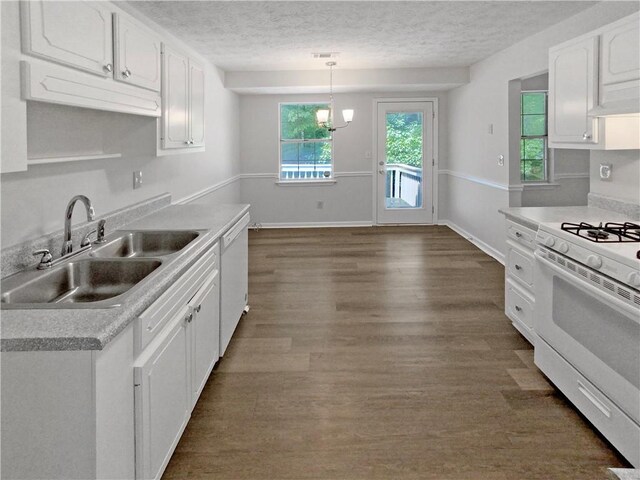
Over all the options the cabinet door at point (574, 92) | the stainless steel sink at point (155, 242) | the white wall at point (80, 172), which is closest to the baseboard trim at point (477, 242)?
the cabinet door at point (574, 92)

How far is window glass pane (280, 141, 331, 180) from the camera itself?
29.9 ft

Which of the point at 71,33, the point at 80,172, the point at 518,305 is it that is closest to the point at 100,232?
the point at 80,172

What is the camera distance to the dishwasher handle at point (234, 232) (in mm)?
3469

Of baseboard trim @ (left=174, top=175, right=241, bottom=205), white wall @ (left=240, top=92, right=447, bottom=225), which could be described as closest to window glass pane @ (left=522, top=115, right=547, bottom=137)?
white wall @ (left=240, top=92, right=447, bottom=225)

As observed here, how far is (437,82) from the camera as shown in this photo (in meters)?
7.63

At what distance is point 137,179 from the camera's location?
383cm

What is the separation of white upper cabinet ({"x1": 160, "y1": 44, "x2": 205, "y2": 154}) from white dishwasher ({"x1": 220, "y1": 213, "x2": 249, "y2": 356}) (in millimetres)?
692

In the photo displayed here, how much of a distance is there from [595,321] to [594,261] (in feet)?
0.92

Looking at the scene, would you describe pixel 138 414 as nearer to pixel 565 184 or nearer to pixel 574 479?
pixel 574 479

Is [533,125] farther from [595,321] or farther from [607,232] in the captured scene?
[595,321]

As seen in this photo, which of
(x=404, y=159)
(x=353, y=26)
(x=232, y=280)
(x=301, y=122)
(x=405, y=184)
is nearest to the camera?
(x=232, y=280)

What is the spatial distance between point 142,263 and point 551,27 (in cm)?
420

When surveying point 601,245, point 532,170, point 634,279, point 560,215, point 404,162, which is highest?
point 404,162

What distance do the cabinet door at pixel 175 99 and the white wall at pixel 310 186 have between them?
16.9ft
